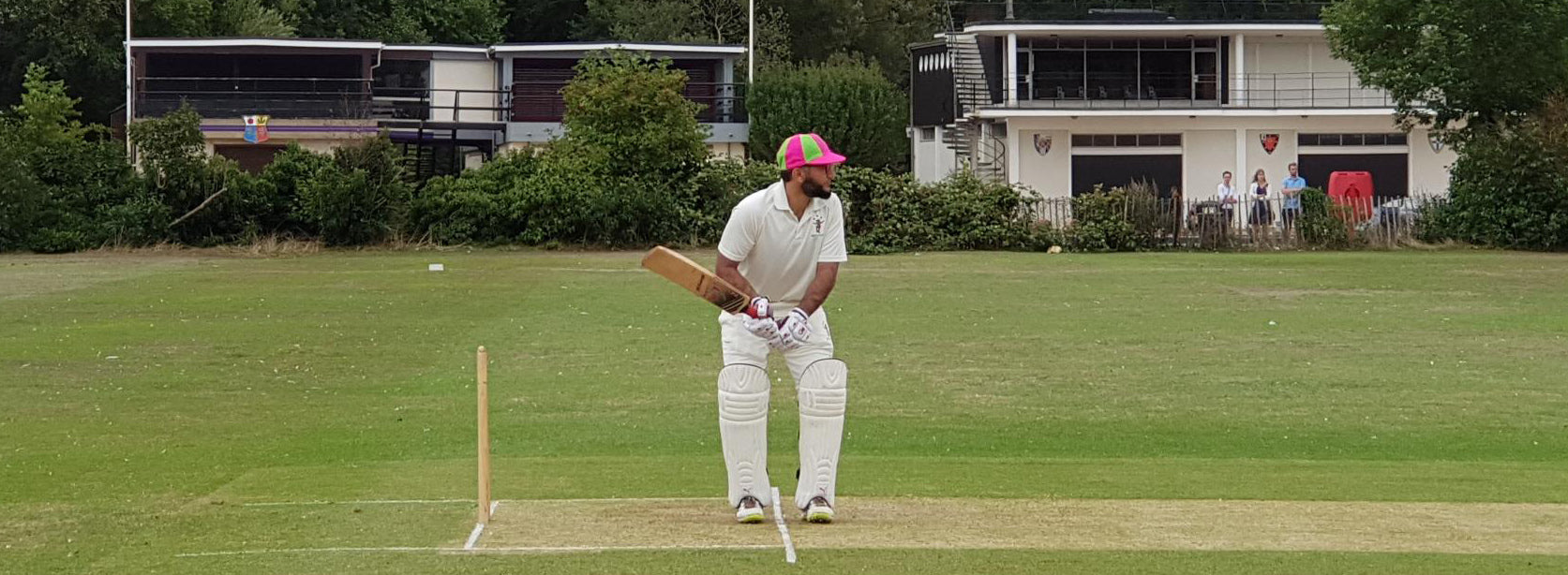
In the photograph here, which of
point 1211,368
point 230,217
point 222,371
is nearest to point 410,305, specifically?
point 222,371

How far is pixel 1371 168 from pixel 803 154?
52.2m

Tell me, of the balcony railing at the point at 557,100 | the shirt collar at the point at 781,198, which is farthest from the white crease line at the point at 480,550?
the balcony railing at the point at 557,100

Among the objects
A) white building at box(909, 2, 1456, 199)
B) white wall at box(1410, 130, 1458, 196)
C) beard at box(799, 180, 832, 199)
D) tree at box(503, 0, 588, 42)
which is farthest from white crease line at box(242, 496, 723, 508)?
tree at box(503, 0, 588, 42)

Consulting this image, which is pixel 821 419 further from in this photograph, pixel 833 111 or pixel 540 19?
pixel 540 19

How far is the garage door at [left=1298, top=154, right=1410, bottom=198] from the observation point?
194 feet

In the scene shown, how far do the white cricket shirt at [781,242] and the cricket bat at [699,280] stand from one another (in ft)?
0.76

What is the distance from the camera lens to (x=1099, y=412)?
1688 centimetres

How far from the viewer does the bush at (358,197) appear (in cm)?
4212

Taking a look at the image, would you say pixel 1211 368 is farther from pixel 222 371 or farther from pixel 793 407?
pixel 222 371

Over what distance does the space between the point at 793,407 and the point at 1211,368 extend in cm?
496

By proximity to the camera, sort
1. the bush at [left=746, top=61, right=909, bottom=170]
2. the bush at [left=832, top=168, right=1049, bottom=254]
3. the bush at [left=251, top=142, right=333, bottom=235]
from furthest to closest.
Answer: the bush at [left=746, top=61, right=909, bottom=170] → the bush at [left=832, top=168, right=1049, bottom=254] → the bush at [left=251, top=142, right=333, bottom=235]

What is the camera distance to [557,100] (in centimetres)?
5981

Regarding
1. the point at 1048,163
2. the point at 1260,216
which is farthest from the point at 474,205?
the point at 1048,163

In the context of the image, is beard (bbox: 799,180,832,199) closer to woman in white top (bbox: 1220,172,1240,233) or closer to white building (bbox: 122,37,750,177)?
woman in white top (bbox: 1220,172,1240,233)
